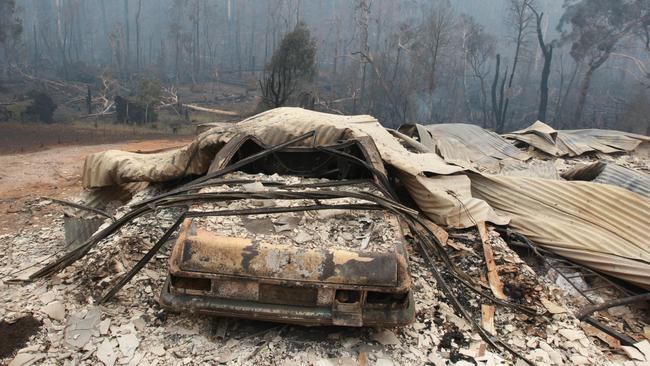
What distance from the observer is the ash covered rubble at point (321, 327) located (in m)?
2.54

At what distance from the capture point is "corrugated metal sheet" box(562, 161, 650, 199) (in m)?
5.73

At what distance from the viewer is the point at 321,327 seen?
2.67 meters

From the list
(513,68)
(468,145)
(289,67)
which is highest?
(513,68)

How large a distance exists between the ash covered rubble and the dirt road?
302 centimetres

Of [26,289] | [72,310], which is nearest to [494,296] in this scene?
[72,310]

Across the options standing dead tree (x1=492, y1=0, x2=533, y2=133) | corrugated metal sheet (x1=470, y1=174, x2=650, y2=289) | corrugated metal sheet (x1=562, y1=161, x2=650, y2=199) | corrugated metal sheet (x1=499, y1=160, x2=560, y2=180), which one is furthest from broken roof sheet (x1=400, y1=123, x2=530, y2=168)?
standing dead tree (x1=492, y1=0, x2=533, y2=133)

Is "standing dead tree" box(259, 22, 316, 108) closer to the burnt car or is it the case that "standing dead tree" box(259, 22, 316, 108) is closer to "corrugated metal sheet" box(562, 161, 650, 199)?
"corrugated metal sheet" box(562, 161, 650, 199)

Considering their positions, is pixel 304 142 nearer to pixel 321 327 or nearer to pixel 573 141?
pixel 321 327

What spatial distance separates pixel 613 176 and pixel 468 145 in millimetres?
2792

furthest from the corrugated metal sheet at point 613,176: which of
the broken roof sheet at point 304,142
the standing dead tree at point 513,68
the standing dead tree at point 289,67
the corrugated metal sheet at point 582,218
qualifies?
the standing dead tree at point 513,68

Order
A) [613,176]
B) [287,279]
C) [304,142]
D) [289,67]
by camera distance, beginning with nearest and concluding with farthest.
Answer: [287,279]
[304,142]
[613,176]
[289,67]

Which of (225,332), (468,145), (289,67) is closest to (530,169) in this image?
(468,145)

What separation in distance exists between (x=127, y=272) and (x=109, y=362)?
2.68ft

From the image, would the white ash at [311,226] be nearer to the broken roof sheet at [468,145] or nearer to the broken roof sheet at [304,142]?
the broken roof sheet at [304,142]
